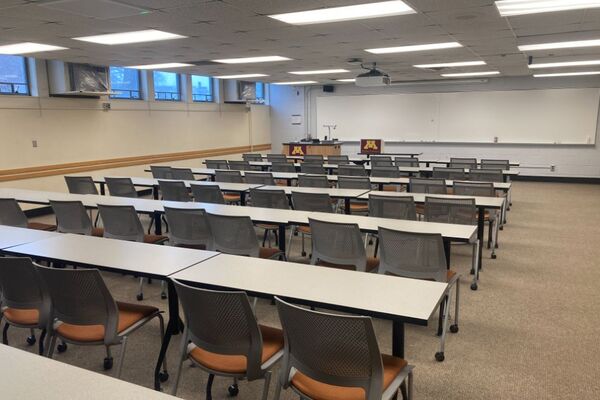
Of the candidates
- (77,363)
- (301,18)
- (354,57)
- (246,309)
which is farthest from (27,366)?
(354,57)

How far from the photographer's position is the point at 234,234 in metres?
4.04

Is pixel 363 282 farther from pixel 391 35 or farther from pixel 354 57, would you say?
pixel 354 57

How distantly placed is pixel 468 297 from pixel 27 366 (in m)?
3.78

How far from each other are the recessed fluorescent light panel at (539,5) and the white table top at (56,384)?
4411mm

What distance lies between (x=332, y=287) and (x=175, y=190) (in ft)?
13.9

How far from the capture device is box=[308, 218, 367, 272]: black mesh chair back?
3.60m

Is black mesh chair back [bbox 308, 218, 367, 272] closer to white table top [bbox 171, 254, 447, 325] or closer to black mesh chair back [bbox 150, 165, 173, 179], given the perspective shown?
white table top [bbox 171, 254, 447, 325]

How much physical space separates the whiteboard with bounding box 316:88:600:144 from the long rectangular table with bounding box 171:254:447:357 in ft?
39.1

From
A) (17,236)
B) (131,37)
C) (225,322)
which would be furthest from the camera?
(131,37)

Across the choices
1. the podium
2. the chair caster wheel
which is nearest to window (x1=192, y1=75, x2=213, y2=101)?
the podium

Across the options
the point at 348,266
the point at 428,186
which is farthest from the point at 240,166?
the point at 348,266

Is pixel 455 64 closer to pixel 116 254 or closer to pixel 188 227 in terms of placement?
pixel 188 227

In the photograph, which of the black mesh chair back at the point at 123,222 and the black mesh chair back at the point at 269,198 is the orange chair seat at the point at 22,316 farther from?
the black mesh chair back at the point at 269,198

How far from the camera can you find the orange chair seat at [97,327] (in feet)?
8.57
